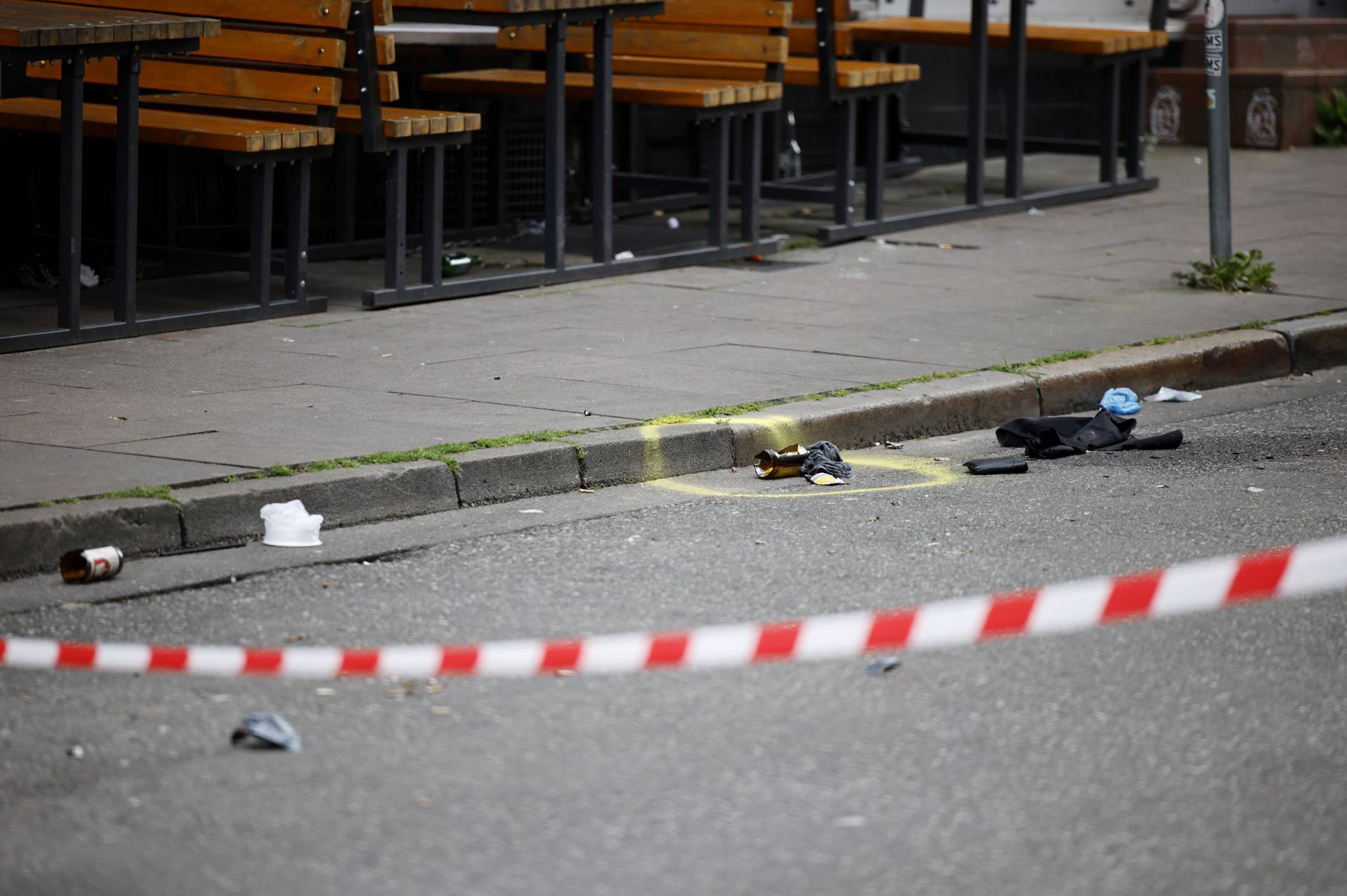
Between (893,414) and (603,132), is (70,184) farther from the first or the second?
(893,414)

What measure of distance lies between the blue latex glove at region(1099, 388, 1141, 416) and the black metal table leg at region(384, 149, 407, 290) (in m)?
3.14

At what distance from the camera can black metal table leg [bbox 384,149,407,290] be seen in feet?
27.9

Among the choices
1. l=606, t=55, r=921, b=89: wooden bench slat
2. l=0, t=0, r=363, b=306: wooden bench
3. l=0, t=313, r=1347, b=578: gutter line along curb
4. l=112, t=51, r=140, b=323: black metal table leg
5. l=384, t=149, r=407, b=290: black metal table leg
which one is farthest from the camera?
l=606, t=55, r=921, b=89: wooden bench slat

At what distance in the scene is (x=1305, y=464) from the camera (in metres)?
6.44

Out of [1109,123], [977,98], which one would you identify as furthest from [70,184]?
[1109,123]

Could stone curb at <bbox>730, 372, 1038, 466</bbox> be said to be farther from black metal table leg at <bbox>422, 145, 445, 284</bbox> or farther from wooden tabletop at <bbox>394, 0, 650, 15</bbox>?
wooden tabletop at <bbox>394, 0, 650, 15</bbox>

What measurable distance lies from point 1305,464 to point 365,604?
332cm

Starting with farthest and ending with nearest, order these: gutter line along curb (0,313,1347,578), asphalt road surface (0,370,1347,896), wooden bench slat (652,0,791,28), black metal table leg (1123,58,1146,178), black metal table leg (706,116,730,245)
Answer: black metal table leg (1123,58,1146,178) → wooden bench slat (652,0,791,28) → black metal table leg (706,116,730,245) → gutter line along curb (0,313,1347,578) → asphalt road surface (0,370,1347,896)

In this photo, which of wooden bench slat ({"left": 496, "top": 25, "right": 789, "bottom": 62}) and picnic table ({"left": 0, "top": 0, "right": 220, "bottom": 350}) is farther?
wooden bench slat ({"left": 496, "top": 25, "right": 789, "bottom": 62})

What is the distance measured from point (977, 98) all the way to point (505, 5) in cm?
401

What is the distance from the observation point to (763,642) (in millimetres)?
4027

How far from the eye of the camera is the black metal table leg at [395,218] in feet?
27.9

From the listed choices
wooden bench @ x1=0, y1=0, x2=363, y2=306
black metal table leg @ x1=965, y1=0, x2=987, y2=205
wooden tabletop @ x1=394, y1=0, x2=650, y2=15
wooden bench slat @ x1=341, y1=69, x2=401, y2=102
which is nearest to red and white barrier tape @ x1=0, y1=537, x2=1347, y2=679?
wooden bench @ x1=0, y1=0, x2=363, y2=306

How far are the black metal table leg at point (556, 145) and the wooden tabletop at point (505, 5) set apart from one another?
3.8 inches
